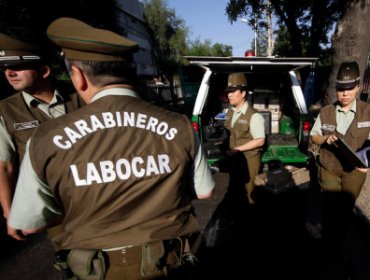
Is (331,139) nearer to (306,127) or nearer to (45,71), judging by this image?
(306,127)

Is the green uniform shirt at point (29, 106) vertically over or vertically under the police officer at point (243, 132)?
over

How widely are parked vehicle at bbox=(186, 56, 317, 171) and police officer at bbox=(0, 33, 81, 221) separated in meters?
2.61

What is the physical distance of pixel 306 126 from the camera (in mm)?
4664

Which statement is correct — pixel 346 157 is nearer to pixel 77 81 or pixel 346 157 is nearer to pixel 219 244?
pixel 219 244

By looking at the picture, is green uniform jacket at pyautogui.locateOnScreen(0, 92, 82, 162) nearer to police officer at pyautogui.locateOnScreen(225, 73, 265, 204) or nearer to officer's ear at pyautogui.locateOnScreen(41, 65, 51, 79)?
officer's ear at pyautogui.locateOnScreen(41, 65, 51, 79)

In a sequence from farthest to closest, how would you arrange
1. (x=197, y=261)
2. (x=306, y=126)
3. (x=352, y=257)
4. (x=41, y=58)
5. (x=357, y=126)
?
(x=306, y=126) → (x=352, y=257) → (x=357, y=126) → (x=41, y=58) → (x=197, y=261)

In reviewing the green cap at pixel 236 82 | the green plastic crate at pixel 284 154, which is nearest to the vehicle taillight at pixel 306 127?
the green plastic crate at pixel 284 154

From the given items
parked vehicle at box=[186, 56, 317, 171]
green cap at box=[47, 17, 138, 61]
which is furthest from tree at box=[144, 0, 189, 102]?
green cap at box=[47, 17, 138, 61]

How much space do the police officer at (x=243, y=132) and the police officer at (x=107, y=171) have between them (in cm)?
193

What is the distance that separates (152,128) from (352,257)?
292 centimetres

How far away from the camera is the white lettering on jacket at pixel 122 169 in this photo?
1.18 meters

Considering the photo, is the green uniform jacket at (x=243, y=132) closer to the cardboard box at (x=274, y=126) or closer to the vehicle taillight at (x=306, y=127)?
the vehicle taillight at (x=306, y=127)

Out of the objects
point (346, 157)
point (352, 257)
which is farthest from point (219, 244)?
point (346, 157)

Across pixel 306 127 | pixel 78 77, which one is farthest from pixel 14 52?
pixel 306 127
